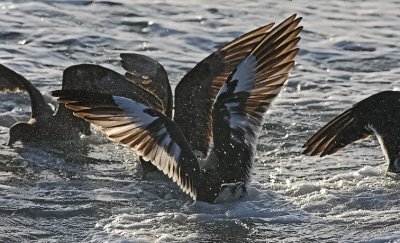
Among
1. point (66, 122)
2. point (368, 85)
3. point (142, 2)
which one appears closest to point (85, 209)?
point (66, 122)

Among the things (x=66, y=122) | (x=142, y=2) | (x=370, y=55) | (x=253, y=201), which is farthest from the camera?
(x=142, y=2)

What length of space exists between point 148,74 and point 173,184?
1806 millimetres

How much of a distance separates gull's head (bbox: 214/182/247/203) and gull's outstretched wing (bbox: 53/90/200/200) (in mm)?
386

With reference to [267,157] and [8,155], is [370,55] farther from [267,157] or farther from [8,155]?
[8,155]

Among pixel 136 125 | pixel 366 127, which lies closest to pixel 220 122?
pixel 136 125

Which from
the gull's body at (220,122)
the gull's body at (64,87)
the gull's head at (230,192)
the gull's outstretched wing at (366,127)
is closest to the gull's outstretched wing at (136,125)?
the gull's body at (220,122)

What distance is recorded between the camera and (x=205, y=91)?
9.07 metres

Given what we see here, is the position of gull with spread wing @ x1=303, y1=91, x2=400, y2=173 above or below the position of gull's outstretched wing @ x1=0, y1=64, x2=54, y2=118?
above

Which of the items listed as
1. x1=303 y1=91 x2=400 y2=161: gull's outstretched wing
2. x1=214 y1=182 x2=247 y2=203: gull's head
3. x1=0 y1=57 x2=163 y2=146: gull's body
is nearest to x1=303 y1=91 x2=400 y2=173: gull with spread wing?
x1=303 y1=91 x2=400 y2=161: gull's outstretched wing

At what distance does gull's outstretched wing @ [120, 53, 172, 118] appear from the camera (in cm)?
993

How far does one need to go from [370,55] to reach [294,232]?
5803 mm

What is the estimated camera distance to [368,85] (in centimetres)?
1161

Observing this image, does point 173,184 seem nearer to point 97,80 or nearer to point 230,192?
point 230,192

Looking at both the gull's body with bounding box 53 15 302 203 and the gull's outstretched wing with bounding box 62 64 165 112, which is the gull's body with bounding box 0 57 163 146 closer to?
the gull's outstretched wing with bounding box 62 64 165 112
